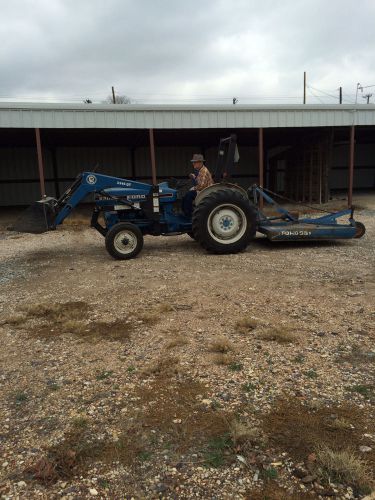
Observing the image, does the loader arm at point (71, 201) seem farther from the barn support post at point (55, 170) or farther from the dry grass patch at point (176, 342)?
the barn support post at point (55, 170)

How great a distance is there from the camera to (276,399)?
2.86 m

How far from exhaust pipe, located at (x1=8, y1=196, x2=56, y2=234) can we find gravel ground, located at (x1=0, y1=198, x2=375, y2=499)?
4.91 ft

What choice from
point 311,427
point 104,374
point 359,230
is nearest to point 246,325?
point 104,374

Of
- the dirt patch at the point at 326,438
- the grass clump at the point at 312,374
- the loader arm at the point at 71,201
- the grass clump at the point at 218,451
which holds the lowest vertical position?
the grass clump at the point at 218,451

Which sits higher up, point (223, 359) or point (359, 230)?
point (359, 230)

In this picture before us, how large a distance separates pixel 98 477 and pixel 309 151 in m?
17.5

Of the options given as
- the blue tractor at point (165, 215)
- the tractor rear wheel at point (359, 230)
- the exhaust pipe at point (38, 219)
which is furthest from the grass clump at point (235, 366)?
the tractor rear wheel at point (359, 230)

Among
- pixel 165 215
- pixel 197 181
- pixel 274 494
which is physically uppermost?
pixel 197 181

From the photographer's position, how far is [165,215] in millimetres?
7957

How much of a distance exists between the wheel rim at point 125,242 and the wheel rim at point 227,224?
4.55 feet

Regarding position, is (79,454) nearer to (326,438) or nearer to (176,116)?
(326,438)

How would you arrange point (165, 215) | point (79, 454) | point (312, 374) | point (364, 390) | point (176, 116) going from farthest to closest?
point (176, 116) → point (165, 215) → point (312, 374) → point (364, 390) → point (79, 454)

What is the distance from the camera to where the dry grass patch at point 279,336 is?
3.75m

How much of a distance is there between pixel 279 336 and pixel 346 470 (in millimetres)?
1675
